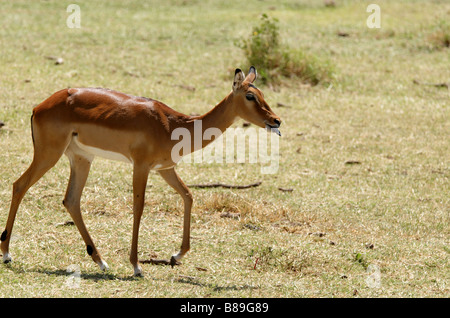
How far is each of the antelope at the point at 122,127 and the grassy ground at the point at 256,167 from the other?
2.19 ft

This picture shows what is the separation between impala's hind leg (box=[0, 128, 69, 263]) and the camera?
235 inches

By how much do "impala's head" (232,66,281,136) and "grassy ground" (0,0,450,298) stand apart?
1.19 m

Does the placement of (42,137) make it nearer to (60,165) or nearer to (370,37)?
(60,165)

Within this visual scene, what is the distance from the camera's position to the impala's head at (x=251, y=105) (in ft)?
19.4

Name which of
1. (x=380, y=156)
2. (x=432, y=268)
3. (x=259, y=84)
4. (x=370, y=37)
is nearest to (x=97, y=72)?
(x=259, y=84)

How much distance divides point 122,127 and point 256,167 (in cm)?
387

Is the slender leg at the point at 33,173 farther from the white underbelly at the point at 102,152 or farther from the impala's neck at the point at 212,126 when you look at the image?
the impala's neck at the point at 212,126

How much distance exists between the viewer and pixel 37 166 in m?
6.00
